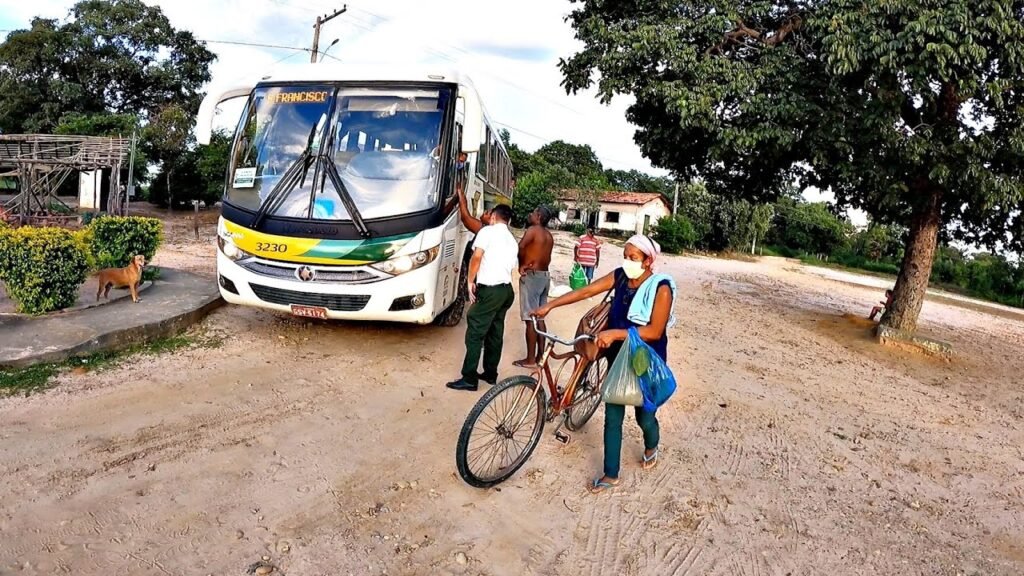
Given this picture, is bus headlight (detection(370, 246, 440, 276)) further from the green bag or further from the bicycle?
the green bag

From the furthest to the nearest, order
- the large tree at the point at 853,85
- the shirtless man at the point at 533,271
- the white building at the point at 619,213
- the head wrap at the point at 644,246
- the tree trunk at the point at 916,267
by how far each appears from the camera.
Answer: the white building at the point at 619,213, the tree trunk at the point at 916,267, the large tree at the point at 853,85, the shirtless man at the point at 533,271, the head wrap at the point at 644,246

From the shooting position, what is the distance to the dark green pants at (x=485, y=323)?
5109 mm

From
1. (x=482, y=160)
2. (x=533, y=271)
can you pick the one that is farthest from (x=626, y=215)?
(x=533, y=271)

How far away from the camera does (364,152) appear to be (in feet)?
19.7

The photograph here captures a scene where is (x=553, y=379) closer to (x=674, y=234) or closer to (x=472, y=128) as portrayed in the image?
(x=472, y=128)

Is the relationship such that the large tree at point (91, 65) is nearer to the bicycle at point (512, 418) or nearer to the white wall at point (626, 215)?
the white wall at point (626, 215)

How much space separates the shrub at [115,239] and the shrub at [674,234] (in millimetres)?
30695

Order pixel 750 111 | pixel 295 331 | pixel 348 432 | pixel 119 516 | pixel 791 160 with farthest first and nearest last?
pixel 791 160
pixel 750 111
pixel 295 331
pixel 348 432
pixel 119 516

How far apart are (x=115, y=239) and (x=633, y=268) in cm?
745

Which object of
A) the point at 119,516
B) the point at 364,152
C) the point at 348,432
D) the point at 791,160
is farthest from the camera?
the point at 791,160

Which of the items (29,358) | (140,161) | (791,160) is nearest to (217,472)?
(29,358)

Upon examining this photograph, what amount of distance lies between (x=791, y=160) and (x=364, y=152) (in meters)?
8.09

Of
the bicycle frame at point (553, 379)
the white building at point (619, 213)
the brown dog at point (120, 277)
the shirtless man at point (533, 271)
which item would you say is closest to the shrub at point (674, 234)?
the white building at point (619, 213)

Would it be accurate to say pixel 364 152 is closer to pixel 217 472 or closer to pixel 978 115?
pixel 217 472
